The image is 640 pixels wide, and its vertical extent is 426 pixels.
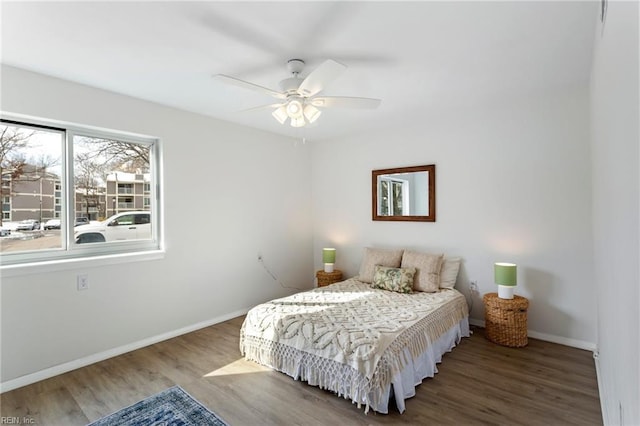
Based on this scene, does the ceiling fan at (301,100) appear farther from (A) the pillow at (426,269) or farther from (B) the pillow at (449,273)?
(B) the pillow at (449,273)

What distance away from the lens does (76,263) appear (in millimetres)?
2824

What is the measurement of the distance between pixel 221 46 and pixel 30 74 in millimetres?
1705

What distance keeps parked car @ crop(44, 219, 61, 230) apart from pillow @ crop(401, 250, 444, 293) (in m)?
3.60

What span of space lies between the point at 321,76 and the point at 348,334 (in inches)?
72.0

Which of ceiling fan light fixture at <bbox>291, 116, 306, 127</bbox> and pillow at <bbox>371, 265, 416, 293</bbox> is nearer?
ceiling fan light fixture at <bbox>291, 116, 306, 127</bbox>

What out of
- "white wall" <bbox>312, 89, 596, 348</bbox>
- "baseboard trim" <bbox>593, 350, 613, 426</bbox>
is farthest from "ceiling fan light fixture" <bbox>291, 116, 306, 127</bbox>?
"baseboard trim" <bbox>593, 350, 613, 426</bbox>

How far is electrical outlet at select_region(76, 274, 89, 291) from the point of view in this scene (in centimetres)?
285

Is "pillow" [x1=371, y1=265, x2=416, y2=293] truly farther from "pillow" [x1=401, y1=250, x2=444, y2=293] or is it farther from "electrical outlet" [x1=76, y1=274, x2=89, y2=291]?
"electrical outlet" [x1=76, y1=274, x2=89, y2=291]

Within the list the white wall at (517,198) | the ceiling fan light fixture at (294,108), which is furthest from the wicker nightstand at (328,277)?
the ceiling fan light fixture at (294,108)

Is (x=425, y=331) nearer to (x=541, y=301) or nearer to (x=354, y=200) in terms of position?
(x=541, y=301)

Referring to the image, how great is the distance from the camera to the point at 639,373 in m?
0.89

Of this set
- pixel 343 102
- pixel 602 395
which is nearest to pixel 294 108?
pixel 343 102

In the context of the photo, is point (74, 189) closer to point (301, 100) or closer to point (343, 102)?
point (301, 100)

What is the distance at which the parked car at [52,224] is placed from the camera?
9.28 feet
